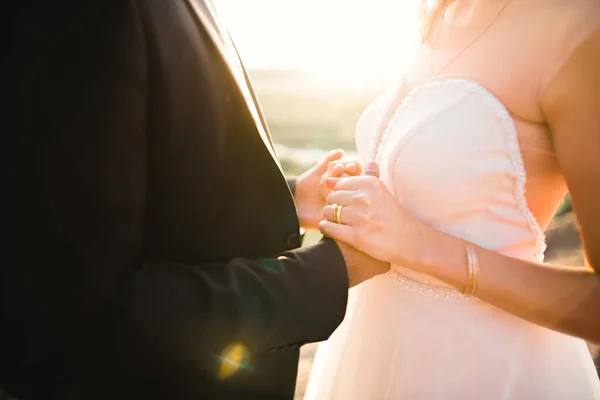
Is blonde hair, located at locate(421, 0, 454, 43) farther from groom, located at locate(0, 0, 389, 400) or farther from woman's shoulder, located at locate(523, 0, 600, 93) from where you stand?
Answer: groom, located at locate(0, 0, 389, 400)

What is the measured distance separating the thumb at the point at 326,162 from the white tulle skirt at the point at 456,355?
1.48ft

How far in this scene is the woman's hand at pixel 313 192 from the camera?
1.79 metres

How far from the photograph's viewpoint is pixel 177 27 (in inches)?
41.3

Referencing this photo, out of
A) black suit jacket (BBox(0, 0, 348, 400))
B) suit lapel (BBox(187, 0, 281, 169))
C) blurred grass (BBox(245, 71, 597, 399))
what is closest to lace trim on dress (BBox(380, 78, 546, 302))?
black suit jacket (BBox(0, 0, 348, 400))

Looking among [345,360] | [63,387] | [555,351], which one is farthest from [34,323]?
[555,351]

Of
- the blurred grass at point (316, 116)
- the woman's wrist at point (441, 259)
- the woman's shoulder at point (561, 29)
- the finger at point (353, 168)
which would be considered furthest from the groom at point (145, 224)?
the blurred grass at point (316, 116)

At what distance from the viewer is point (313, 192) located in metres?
1.82

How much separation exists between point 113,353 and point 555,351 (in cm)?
137

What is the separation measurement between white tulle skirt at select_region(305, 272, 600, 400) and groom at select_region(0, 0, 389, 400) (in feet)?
1.52

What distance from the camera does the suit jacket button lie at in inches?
51.8

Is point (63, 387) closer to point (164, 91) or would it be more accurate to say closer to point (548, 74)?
point (164, 91)

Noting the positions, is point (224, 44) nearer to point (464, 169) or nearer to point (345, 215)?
point (345, 215)

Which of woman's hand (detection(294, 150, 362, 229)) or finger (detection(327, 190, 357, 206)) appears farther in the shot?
woman's hand (detection(294, 150, 362, 229))

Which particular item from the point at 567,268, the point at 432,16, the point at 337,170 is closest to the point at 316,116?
the point at 432,16
